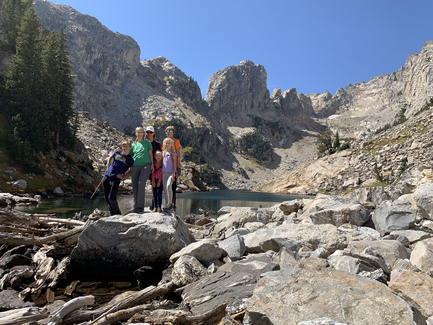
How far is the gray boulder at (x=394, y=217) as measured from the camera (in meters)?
10.2

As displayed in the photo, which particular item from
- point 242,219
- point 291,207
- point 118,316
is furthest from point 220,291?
point 291,207

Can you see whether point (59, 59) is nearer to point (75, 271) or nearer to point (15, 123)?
point (15, 123)

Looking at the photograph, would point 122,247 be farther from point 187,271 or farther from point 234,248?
point 234,248

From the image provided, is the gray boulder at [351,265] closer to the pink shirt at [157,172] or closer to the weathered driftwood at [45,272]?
the pink shirt at [157,172]

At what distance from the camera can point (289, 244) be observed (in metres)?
8.72

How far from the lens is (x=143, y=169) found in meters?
9.81

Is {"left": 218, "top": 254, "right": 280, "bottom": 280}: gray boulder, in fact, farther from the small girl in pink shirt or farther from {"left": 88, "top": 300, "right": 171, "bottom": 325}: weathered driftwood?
the small girl in pink shirt

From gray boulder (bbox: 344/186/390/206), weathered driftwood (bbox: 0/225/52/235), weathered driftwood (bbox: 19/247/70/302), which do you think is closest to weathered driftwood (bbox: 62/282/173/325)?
weathered driftwood (bbox: 19/247/70/302)

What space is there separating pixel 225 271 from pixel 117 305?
2741mm

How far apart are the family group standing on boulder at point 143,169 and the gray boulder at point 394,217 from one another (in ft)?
30.2

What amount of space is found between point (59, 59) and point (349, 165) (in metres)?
81.7

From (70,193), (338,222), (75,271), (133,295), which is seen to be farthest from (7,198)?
(338,222)

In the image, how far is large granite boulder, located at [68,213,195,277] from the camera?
811 cm

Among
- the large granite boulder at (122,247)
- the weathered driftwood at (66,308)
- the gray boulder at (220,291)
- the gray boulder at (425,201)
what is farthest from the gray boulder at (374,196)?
the weathered driftwood at (66,308)
